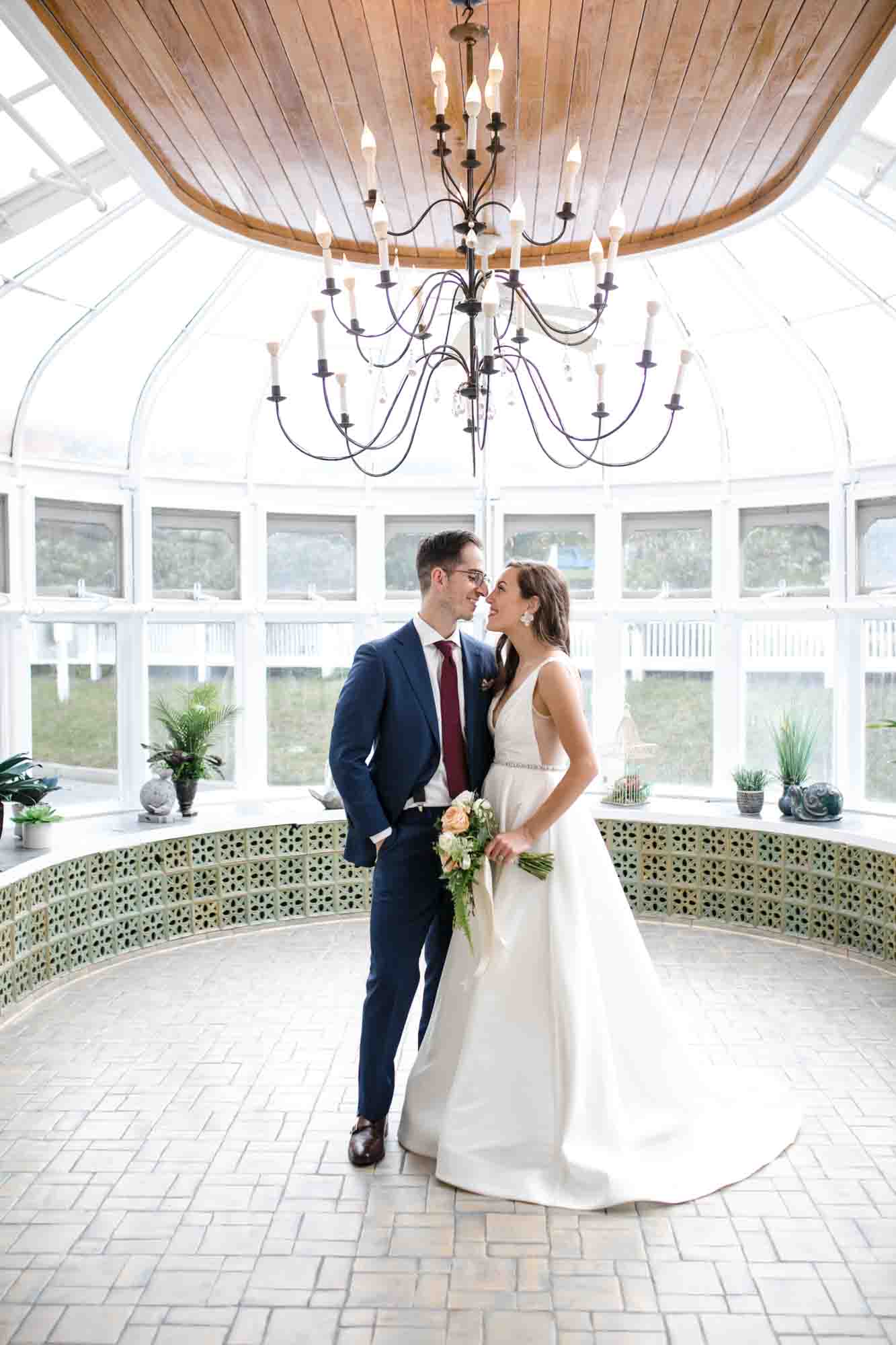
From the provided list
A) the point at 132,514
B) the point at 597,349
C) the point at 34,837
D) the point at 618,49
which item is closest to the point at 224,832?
the point at 34,837

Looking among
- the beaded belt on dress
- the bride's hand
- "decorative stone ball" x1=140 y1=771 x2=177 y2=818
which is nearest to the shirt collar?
the beaded belt on dress

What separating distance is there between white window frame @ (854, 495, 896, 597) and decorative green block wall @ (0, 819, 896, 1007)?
1.48m

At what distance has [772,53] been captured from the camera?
334cm

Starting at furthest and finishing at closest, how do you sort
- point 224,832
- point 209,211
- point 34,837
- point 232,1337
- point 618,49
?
1. point 224,832
2. point 34,837
3. point 209,211
4. point 618,49
5. point 232,1337

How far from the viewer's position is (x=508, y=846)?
129 inches

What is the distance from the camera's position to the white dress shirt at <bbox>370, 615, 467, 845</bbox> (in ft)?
11.7

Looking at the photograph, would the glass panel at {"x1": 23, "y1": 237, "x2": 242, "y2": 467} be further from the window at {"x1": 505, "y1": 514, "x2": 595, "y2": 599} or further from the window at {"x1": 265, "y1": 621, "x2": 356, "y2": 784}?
the window at {"x1": 505, "y1": 514, "x2": 595, "y2": 599}

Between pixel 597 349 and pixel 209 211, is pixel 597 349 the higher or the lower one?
the lower one

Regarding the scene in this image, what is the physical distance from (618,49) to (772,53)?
475mm

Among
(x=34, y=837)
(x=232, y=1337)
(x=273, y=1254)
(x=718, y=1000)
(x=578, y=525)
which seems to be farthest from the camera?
(x=578, y=525)

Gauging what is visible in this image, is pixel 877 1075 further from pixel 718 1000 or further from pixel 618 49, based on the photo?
pixel 618 49

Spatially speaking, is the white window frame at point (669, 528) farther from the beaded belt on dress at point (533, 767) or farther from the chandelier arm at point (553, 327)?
the beaded belt on dress at point (533, 767)

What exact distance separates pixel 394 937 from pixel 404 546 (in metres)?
3.81

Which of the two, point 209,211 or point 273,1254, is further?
point 209,211
